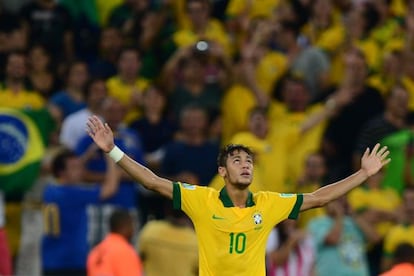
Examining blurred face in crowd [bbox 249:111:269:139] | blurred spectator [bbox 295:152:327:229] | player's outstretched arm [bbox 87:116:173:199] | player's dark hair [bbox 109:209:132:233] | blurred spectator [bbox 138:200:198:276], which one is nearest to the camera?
player's outstretched arm [bbox 87:116:173:199]

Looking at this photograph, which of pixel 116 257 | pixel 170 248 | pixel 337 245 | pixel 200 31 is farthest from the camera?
pixel 200 31

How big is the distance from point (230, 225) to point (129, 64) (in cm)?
603

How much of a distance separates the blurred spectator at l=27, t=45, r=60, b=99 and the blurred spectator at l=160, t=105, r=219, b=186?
1.76m

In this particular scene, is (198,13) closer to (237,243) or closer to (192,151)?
(192,151)

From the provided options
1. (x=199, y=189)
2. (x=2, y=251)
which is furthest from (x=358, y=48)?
(x=199, y=189)

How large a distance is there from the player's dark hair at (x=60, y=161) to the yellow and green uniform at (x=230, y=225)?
468 cm

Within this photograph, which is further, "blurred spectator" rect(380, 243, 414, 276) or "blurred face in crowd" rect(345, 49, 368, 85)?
"blurred face in crowd" rect(345, 49, 368, 85)

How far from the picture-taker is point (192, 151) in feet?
50.3

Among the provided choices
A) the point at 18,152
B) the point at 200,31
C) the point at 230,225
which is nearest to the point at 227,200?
the point at 230,225

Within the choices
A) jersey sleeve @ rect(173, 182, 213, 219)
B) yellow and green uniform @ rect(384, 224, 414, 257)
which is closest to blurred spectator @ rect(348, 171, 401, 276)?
yellow and green uniform @ rect(384, 224, 414, 257)

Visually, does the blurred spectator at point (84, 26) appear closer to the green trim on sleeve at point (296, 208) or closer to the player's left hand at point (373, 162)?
the green trim on sleeve at point (296, 208)

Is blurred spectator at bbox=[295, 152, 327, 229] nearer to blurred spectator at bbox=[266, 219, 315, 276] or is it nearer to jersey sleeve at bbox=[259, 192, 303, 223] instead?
blurred spectator at bbox=[266, 219, 315, 276]

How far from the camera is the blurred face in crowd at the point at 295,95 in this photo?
15.8 m

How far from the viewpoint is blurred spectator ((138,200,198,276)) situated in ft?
45.6
